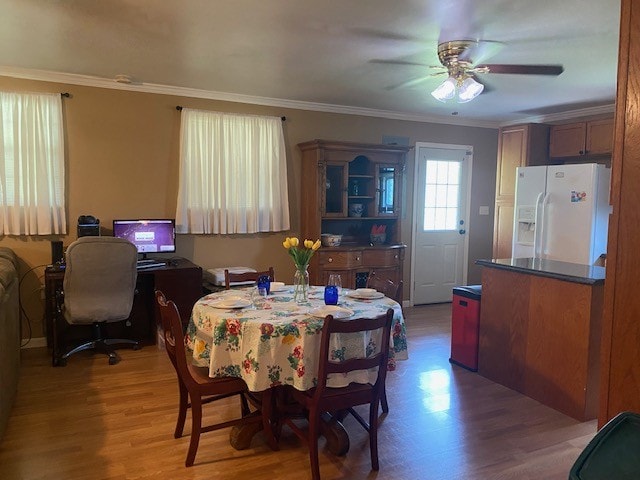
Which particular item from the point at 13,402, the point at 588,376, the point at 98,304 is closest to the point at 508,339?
the point at 588,376

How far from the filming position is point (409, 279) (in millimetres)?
6109

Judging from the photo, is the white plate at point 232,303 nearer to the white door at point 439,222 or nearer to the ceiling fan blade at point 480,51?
the ceiling fan blade at point 480,51

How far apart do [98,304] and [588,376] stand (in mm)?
3570

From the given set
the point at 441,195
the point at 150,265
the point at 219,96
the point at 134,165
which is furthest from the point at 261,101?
the point at 441,195

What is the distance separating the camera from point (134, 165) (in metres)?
4.55

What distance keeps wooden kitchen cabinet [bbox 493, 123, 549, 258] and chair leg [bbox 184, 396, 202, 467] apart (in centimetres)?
470

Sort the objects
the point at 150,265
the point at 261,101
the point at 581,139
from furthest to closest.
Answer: the point at 581,139, the point at 261,101, the point at 150,265

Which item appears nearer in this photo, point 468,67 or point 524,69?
point 524,69

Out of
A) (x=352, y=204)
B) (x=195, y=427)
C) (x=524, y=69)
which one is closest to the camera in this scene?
(x=195, y=427)

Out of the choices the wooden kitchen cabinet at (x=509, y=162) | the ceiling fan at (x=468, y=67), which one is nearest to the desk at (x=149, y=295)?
the ceiling fan at (x=468, y=67)

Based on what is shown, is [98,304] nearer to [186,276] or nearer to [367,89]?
[186,276]

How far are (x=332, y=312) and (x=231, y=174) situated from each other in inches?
110

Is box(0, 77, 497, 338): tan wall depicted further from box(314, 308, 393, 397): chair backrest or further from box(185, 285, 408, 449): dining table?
box(314, 308, 393, 397): chair backrest

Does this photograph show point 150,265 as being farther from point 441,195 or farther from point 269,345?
point 441,195
